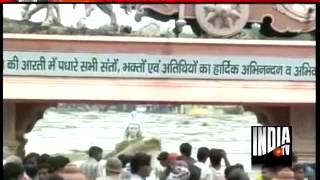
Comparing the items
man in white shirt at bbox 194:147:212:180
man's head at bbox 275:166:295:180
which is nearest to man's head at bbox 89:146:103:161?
Result: man in white shirt at bbox 194:147:212:180

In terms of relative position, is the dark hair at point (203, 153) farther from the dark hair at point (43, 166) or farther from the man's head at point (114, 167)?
the dark hair at point (43, 166)

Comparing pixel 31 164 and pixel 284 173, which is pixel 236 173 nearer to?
pixel 284 173

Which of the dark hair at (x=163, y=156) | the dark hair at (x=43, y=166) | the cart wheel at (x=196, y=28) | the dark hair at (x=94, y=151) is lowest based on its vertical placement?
the dark hair at (x=43, y=166)

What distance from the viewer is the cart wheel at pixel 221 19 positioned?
313cm

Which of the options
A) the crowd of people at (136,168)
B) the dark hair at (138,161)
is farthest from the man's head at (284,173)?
the dark hair at (138,161)

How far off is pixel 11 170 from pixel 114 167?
1.63 feet

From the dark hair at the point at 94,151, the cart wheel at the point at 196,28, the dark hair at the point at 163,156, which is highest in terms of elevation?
the cart wheel at the point at 196,28

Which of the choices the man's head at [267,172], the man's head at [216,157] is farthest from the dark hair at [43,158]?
the man's head at [267,172]

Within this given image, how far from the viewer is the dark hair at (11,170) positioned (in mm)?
3094

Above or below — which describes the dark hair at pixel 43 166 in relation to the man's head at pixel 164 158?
below

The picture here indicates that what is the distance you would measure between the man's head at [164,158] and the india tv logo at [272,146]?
411 mm

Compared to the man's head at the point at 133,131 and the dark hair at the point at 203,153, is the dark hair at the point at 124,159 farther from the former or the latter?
the dark hair at the point at 203,153

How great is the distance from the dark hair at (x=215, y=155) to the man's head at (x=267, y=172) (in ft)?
0.70

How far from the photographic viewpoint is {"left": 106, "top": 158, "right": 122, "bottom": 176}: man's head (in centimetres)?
310
